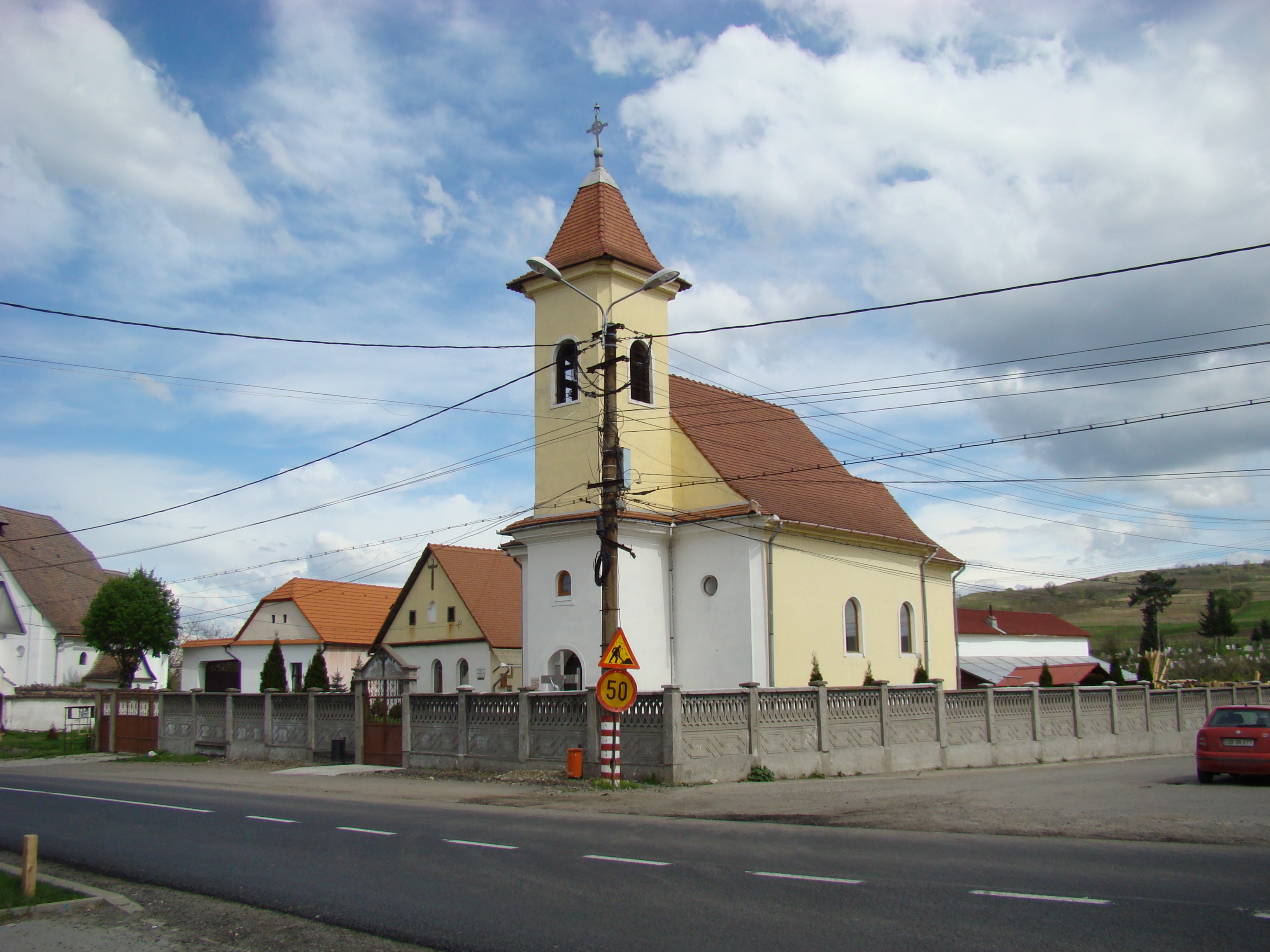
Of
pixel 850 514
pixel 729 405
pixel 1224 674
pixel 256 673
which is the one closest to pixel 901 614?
pixel 850 514

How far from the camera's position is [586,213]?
91.7 feet

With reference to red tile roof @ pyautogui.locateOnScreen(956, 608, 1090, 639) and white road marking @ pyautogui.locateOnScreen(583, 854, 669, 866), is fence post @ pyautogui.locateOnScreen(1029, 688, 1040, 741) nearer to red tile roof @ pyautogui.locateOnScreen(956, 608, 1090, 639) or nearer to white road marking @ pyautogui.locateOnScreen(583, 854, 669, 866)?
white road marking @ pyautogui.locateOnScreen(583, 854, 669, 866)

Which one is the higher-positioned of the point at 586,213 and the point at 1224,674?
the point at 586,213

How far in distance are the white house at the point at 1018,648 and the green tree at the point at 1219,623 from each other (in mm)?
16612

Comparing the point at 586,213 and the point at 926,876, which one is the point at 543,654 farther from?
the point at 926,876

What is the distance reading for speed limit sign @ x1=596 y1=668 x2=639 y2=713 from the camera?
55.2ft

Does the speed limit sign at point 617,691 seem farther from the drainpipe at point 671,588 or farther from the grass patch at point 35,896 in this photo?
the grass patch at point 35,896

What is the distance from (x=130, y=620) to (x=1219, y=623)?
86.3 meters

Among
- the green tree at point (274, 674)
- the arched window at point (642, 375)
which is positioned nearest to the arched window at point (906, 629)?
the arched window at point (642, 375)

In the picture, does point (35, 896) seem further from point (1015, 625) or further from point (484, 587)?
point (1015, 625)

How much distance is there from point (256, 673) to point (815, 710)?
40.9 metres

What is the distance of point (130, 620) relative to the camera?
4603cm

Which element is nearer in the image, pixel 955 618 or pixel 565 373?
pixel 565 373

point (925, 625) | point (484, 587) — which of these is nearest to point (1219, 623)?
point (925, 625)
